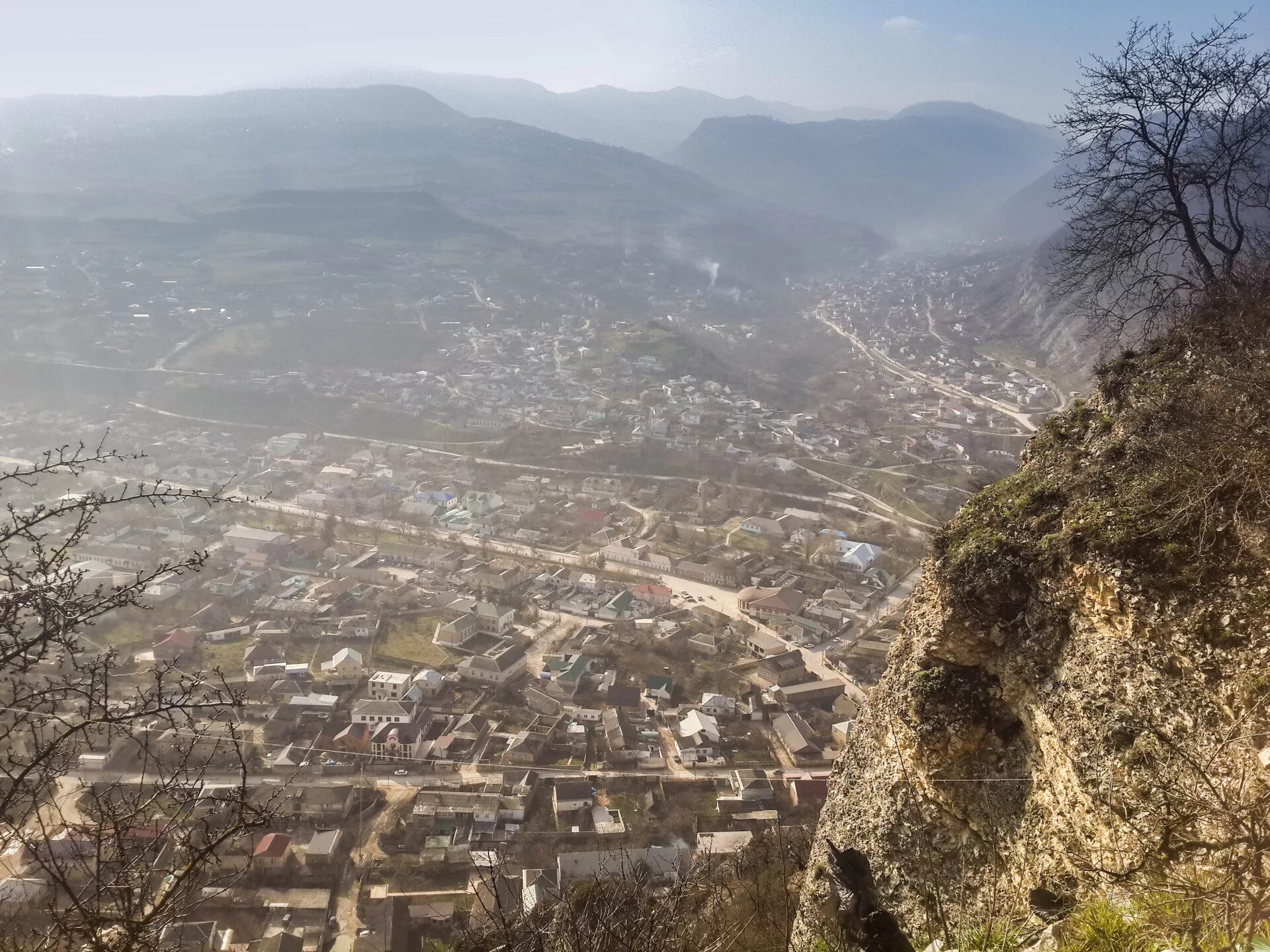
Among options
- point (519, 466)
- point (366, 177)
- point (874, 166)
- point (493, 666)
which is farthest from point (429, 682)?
point (874, 166)

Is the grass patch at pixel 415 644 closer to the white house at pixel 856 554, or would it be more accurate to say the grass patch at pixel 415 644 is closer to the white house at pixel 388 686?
the white house at pixel 388 686

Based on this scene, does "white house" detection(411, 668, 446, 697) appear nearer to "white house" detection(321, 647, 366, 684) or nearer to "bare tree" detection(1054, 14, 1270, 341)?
"white house" detection(321, 647, 366, 684)

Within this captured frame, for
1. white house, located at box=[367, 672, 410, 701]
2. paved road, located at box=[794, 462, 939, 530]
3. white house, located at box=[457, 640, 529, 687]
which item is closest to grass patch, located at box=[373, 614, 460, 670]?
white house, located at box=[457, 640, 529, 687]

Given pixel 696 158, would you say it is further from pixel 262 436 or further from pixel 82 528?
pixel 82 528

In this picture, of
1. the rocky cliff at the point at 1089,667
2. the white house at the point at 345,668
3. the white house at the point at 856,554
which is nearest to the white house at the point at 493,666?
the white house at the point at 345,668

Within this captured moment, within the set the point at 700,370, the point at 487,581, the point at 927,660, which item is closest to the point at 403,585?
the point at 487,581

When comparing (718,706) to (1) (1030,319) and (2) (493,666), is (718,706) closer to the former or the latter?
(2) (493,666)
